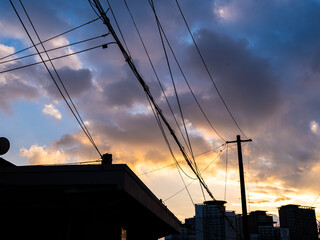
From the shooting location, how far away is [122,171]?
25.2 feet

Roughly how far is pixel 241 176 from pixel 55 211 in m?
13.9

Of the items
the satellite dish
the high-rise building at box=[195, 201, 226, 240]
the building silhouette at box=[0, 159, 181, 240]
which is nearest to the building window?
the building silhouette at box=[0, 159, 181, 240]

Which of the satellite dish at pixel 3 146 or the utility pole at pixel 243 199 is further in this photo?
the utility pole at pixel 243 199

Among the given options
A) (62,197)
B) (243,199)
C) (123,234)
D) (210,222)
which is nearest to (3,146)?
(62,197)

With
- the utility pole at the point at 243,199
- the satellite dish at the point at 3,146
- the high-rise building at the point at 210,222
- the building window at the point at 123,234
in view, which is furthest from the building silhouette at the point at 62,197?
the high-rise building at the point at 210,222

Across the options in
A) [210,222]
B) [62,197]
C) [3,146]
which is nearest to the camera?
[62,197]

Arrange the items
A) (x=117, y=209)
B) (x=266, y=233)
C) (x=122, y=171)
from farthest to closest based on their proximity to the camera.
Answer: (x=266, y=233) → (x=117, y=209) → (x=122, y=171)

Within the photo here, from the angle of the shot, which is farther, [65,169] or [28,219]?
[28,219]

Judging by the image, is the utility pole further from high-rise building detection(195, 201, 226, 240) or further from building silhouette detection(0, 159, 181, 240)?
high-rise building detection(195, 201, 226, 240)

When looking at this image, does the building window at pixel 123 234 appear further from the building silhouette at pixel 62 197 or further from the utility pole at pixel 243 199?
the utility pole at pixel 243 199

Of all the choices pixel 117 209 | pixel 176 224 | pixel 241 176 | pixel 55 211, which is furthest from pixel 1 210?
pixel 241 176

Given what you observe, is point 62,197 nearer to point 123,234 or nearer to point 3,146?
point 3,146

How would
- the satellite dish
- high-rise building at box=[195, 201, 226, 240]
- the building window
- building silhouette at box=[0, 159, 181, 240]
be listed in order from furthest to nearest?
A: high-rise building at box=[195, 201, 226, 240], the building window, the satellite dish, building silhouette at box=[0, 159, 181, 240]

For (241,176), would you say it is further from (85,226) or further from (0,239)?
(0,239)
